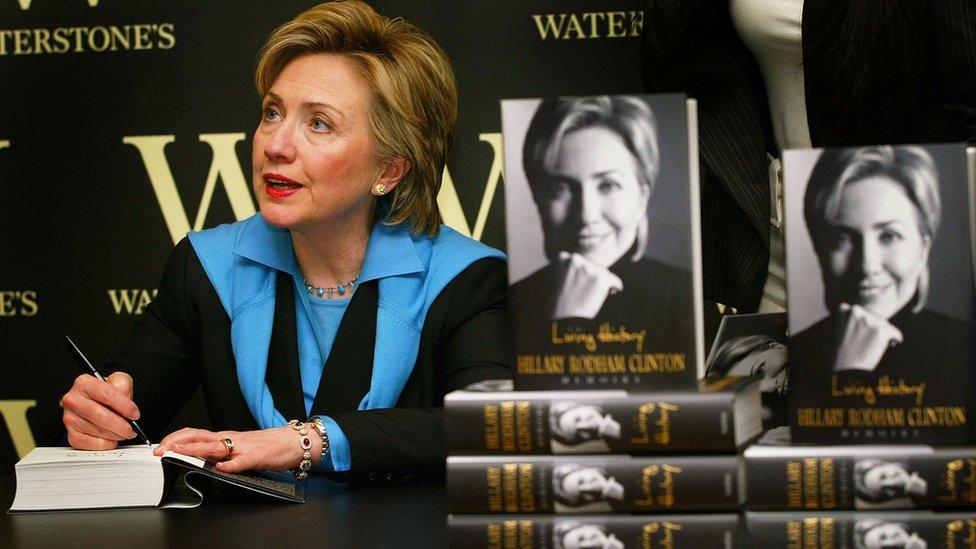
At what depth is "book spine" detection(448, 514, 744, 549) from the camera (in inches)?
40.9

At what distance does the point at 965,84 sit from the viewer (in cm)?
157

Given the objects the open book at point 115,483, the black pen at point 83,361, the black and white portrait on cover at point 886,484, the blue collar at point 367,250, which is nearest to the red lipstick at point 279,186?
the blue collar at point 367,250

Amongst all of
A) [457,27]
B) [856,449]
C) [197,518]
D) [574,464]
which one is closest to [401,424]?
[197,518]

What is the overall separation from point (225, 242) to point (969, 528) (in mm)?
1398

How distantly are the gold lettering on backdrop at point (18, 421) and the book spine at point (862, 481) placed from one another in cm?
206

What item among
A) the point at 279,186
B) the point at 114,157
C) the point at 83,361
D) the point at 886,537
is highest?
the point at 114,157

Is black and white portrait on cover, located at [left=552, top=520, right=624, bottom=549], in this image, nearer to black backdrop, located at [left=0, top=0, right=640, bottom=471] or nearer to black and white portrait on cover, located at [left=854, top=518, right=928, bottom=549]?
black and white portrait on cover, located at [left=854, top=518, right=928, bottom=549]

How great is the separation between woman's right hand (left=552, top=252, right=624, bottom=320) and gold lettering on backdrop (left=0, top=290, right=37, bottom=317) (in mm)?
1902

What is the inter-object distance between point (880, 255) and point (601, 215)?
24cm

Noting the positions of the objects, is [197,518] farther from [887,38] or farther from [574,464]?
[887,38]

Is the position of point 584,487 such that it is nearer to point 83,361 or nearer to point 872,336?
point 872,336

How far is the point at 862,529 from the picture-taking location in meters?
1.02

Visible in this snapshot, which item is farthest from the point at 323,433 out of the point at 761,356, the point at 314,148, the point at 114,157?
the point at 114,157

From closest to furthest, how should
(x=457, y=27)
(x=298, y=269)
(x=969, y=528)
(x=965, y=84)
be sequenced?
1. (x=969, y=528)
2. (x=965, y=84)
3. (x=298, y=269)
4. (x=457, y=27)
